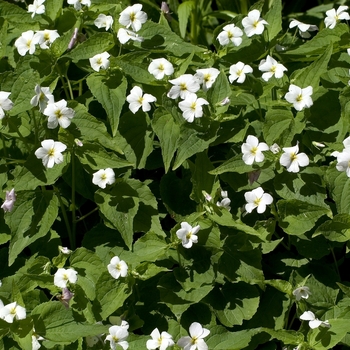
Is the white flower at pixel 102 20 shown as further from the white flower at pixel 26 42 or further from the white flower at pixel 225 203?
the white flower at pixel 225 203

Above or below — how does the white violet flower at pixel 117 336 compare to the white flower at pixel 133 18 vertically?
below

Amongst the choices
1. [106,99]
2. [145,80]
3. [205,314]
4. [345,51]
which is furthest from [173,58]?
[205,314]

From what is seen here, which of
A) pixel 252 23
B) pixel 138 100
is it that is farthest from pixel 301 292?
pixel 252 23

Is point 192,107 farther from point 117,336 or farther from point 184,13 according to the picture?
point 184,13

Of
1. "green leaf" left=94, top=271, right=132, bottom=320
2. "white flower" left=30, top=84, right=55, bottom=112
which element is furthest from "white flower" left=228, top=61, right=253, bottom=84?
"green leaf" left=94, top=271, right=132, bottom=320

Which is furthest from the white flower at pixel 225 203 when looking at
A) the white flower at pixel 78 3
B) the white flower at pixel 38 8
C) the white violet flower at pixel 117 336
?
the white flower at pixel 38 8

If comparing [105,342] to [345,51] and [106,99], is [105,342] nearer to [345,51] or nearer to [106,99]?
[106,99]
